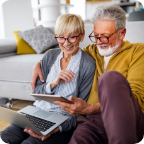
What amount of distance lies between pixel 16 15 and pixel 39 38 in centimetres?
259

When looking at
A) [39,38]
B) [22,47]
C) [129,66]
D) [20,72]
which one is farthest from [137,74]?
[22,47]

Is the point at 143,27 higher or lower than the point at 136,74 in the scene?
higher

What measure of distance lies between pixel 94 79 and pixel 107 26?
0.35m

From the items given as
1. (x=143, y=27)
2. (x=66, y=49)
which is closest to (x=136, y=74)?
(x=66, y=49)

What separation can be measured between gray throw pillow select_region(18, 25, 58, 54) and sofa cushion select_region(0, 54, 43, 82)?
16.6 inches

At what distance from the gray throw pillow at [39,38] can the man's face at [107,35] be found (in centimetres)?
137

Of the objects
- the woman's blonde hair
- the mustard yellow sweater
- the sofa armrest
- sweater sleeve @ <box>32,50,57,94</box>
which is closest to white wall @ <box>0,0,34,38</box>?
the sofa armrest

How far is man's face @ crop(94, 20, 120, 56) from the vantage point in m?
1.14

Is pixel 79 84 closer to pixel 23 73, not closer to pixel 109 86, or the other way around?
pixel 109 86

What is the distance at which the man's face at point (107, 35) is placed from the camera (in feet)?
3.76

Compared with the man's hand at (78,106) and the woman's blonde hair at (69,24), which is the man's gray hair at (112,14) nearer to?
the woman's blonde hair at (69,24)

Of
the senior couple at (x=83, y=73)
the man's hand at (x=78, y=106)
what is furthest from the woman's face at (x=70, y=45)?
the man's hand at (x=78, y=106)

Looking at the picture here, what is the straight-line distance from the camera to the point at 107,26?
1144 millimetres

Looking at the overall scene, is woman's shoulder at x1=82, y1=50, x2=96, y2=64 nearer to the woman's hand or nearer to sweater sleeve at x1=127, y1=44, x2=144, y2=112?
the woman's hand
